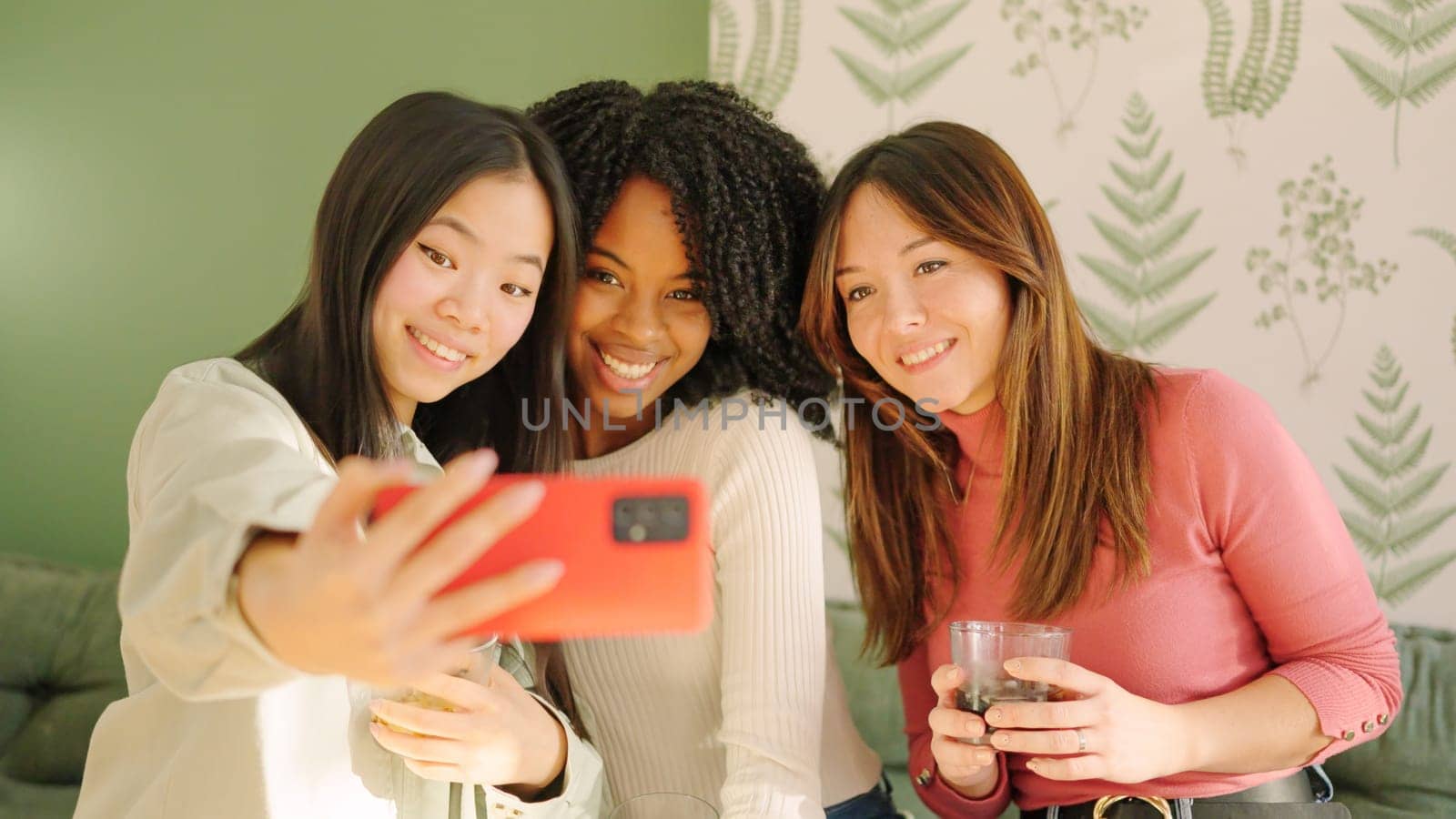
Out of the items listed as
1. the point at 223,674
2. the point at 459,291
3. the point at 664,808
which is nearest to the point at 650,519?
the point at 223,674

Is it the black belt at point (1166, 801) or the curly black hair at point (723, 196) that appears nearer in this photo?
the black belt at point (1166, 801)

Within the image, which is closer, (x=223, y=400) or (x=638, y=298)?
(x=223, y=400)

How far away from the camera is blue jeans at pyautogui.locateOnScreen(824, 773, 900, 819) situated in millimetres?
1524

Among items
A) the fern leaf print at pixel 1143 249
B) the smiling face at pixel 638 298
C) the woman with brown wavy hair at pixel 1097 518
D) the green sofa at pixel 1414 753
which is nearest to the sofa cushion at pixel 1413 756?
the green sofa at pixel 1414 753

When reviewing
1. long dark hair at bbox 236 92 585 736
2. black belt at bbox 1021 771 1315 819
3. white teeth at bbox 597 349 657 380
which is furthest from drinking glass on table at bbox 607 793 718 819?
white teeth at bbox 597 349 657 380

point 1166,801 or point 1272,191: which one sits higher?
point 1272,191

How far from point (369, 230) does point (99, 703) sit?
1.62m

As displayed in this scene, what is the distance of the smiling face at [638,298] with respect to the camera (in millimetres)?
1487

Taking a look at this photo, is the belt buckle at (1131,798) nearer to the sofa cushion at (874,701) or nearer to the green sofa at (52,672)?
the sofa cushion at (874,701)

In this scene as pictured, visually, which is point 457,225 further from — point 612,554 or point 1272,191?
point 1272,191

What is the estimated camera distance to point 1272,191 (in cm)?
203

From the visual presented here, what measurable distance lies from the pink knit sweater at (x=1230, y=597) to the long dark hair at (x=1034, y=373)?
0.11 feet

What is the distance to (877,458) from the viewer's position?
5.45 feet

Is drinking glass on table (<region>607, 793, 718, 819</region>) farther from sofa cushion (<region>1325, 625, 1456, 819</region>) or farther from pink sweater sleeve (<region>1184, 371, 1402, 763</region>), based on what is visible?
sofa cushion (<region>1325, 625, 1456, 819</region>)
